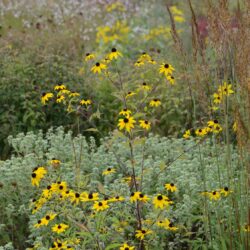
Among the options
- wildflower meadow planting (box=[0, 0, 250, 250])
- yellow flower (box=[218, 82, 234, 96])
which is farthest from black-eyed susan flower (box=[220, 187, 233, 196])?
yellow flower (box=[218, 82, 234, 96])

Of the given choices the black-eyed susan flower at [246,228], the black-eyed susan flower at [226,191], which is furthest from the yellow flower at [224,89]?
the black-eyed susan flower at [246,228]

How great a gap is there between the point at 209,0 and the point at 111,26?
589 cm

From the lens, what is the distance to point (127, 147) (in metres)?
3.58

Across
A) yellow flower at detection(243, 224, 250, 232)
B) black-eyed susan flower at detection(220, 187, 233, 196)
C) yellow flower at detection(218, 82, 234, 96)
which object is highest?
yellow flower at detection(218, 82, 234, 96)

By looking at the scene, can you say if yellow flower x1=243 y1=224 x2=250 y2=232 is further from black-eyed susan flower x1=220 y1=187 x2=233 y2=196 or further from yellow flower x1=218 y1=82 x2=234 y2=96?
yellow flower x1=218 y1=82 x2=234 y2=96

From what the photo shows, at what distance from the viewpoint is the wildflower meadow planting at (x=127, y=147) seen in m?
3.03

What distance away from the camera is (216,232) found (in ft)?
11.2

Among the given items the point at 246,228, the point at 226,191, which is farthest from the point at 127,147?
the point at 246,228

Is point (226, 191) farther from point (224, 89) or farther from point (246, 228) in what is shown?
point (224, 89)

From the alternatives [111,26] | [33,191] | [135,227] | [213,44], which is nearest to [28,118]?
[33,191]

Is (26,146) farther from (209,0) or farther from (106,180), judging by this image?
(209,0)

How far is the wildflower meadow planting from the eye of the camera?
9.94 feet

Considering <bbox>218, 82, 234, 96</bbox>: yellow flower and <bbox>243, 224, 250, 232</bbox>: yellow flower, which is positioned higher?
<bbox>218, 82, 234, 96</bbox>: yellow flower

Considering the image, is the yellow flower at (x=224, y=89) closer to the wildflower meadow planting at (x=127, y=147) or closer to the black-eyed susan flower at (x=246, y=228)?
the wildflower meadow planting at (x=127, y=147)
